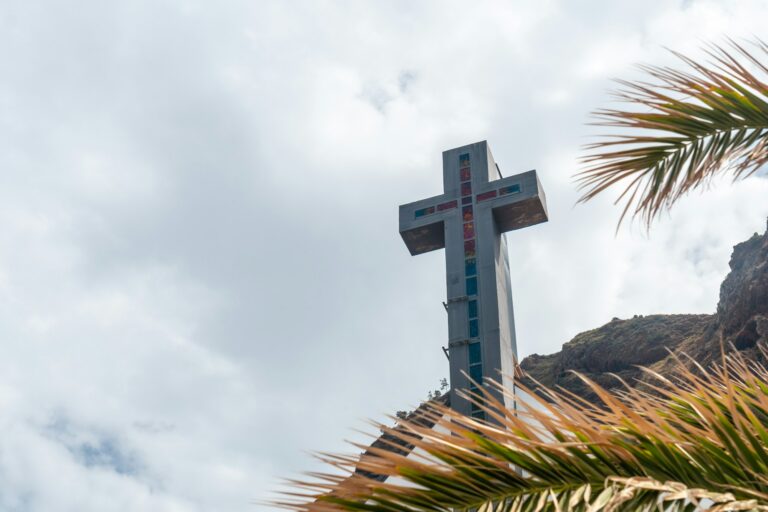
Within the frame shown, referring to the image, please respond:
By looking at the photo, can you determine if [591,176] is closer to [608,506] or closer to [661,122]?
[661,122]

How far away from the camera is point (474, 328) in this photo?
21.6 meters

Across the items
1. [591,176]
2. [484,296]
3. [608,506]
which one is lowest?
[608,506]

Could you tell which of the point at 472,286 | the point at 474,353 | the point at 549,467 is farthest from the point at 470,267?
the point at 549,467

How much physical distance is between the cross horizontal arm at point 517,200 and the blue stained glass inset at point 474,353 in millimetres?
4459

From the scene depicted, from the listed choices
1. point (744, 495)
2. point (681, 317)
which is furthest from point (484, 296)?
point (681, 317)

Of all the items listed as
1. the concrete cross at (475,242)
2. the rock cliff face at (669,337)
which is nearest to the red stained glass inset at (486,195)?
the concrete cross at (475,242)

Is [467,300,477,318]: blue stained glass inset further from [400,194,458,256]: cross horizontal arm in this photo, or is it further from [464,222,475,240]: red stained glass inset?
[400,194,458,256]: cross horizontal arm

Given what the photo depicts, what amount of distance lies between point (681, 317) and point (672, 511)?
49.8 meters

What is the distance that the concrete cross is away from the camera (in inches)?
837

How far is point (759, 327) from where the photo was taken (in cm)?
3328

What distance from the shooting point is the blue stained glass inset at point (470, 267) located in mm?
22562

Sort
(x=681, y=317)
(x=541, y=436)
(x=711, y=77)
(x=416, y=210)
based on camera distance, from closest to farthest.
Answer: (x=541, y=436), (x=711, y=77), (x=416, y=210), (x=681, y=317)

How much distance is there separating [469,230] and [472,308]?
268 cm

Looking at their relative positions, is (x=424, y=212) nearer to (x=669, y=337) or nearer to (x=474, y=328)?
(x=474, y=328)
